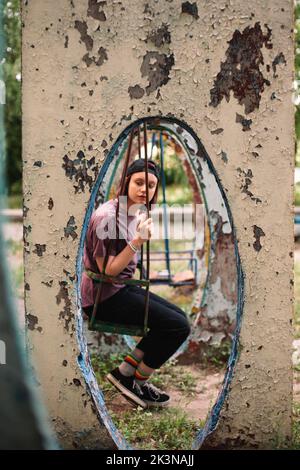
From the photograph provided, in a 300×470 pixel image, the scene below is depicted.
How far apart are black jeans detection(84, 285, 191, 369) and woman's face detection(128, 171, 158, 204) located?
51 cm

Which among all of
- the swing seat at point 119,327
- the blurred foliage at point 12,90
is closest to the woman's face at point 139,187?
the swing seat at point 119,327

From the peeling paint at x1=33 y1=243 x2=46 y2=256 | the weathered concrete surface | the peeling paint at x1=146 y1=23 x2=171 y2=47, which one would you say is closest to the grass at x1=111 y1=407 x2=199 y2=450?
the weathered concrete surface

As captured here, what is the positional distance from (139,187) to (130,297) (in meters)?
0.62

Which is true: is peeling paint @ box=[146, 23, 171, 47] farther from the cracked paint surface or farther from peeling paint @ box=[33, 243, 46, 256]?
peeling paint @ box=[33, 243, 46, 256]

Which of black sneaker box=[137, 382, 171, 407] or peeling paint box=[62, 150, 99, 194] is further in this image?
black sneaker box=[137, 382, 171, 407]

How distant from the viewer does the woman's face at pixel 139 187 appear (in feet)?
11.9

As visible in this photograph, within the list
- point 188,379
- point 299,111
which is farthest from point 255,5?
point 299,111

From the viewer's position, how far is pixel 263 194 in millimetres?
2900

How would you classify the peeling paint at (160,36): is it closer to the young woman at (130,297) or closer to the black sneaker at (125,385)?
the young woman at (130,297)

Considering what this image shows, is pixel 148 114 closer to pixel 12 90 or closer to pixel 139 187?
pixel 139 187

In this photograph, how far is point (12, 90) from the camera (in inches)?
574

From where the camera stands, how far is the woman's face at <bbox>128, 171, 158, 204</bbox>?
3.64 m

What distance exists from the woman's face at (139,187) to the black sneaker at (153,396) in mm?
1197

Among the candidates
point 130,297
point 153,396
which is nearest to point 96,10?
point 130,297
